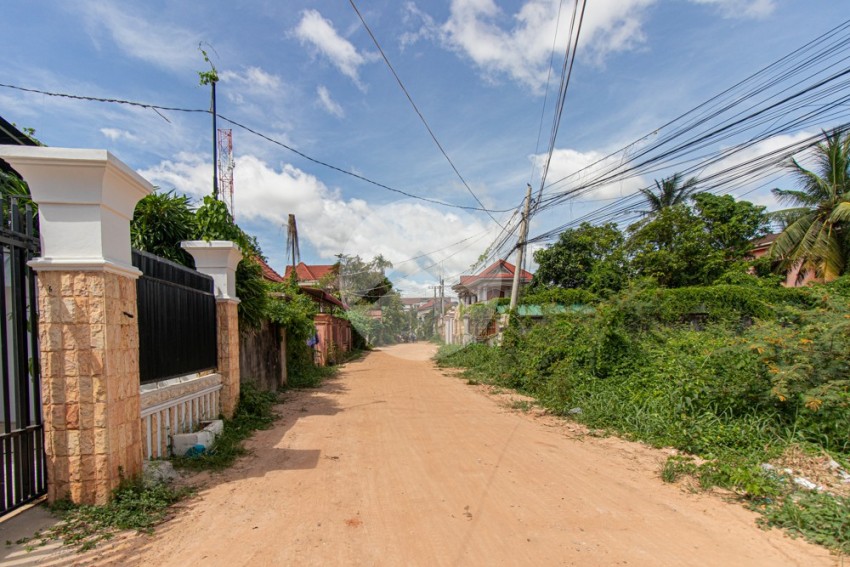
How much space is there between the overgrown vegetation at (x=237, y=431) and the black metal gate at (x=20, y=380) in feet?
4.56

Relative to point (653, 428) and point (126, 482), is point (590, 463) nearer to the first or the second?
point (653, 428)

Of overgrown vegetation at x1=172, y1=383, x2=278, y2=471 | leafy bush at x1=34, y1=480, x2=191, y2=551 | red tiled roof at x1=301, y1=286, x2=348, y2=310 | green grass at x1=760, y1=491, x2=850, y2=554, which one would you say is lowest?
green grass at x1=760, y1=491, x2=850, y2=554

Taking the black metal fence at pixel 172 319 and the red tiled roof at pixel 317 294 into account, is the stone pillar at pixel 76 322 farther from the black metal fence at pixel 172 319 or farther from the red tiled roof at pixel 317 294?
the red tiled roof at pixel 317 294

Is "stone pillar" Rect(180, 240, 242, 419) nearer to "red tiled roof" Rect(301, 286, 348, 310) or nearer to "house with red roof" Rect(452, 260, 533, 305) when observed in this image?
"red tiled roof" Rect(301, 286, 348, 310)

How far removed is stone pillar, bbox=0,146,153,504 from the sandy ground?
2.54ft

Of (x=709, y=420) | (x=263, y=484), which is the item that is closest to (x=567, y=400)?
(x=709, y=420)

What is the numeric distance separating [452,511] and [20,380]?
3.43 m

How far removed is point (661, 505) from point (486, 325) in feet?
47.2

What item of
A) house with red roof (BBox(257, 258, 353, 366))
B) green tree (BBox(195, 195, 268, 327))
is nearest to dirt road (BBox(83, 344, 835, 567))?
green tree (BBox(195, 195, 268, 327))

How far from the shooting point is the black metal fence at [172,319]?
437 cm

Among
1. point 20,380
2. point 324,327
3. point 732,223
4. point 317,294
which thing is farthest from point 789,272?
point 20,380

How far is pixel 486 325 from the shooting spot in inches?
717

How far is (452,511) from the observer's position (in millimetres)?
3584

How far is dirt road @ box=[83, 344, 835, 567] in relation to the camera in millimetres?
2918
